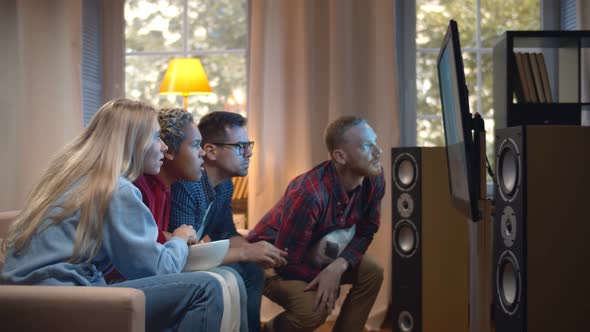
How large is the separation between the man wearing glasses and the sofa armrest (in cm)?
77

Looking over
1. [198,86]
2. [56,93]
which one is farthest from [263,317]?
[56,93]

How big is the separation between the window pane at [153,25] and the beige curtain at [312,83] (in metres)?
0.62

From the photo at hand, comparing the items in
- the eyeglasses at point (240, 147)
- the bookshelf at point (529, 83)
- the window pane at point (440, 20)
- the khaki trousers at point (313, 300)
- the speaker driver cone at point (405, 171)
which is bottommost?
the khaki trousers at point (313, 300)

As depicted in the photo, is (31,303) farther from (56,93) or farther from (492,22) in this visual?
(492,22)

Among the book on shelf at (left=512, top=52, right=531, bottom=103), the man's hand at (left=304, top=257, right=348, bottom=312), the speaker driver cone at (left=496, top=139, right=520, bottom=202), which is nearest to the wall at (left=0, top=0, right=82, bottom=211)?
the man's hand at (left=304, top=257, right=348, bottom=312)

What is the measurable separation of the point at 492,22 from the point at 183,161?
2.65 meters

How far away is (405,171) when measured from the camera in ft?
9.14

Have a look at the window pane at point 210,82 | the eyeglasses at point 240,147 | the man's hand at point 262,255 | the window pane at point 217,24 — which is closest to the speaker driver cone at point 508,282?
the man's hand at point 262,255

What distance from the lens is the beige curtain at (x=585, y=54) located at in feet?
11.4

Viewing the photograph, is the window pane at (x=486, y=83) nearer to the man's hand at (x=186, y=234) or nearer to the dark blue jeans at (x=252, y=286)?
the dark blue jeans at (x=252, y=286)

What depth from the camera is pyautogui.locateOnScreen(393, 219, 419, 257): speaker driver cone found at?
2.72m

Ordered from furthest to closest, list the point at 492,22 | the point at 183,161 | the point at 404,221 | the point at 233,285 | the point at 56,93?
1. the point at 492,22
2. the point at 56,93
3. the point at 404,221
4. the point at 183,161
5. the point at 233,285

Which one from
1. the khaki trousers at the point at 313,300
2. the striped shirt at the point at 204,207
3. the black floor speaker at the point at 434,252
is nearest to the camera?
the striped shirt at the point at 204,207

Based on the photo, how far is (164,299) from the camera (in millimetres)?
1698
